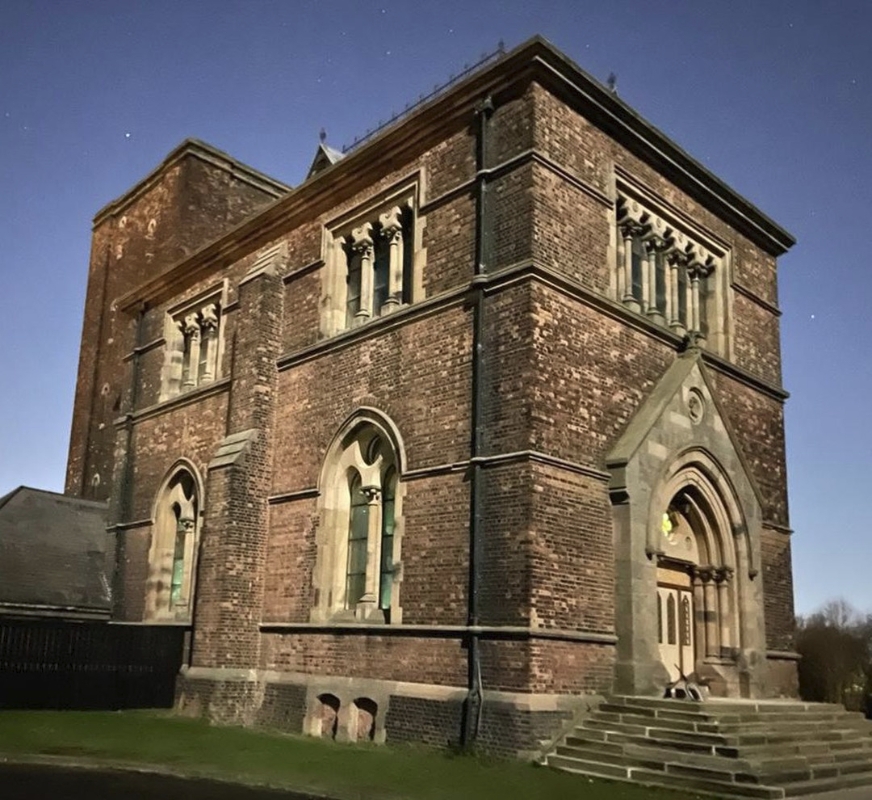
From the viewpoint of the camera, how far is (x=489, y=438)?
1396 cm

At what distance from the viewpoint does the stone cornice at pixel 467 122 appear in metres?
14.9

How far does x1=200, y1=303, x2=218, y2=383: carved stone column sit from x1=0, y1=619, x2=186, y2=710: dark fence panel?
5.90 metres

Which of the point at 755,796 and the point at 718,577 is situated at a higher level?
the point at 718,577

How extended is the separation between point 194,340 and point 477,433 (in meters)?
11.0

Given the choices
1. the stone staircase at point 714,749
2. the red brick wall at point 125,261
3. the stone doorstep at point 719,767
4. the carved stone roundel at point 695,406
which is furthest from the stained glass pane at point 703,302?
the red brick wall at point 125,261

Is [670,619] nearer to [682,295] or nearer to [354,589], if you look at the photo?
[354,589]

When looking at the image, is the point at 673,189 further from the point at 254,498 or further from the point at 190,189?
the point at 190,189

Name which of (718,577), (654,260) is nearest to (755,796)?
(718,577)

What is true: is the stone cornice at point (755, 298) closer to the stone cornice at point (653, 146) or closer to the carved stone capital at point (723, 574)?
the stone cornice at point (653, 146)

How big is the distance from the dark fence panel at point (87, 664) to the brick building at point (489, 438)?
1.05m

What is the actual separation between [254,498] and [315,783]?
8.04 meters

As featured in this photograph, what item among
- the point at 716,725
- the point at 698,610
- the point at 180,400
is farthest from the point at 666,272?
the point at 180,400

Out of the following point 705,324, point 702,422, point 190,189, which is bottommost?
point 702,422

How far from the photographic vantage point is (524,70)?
48.5ft
